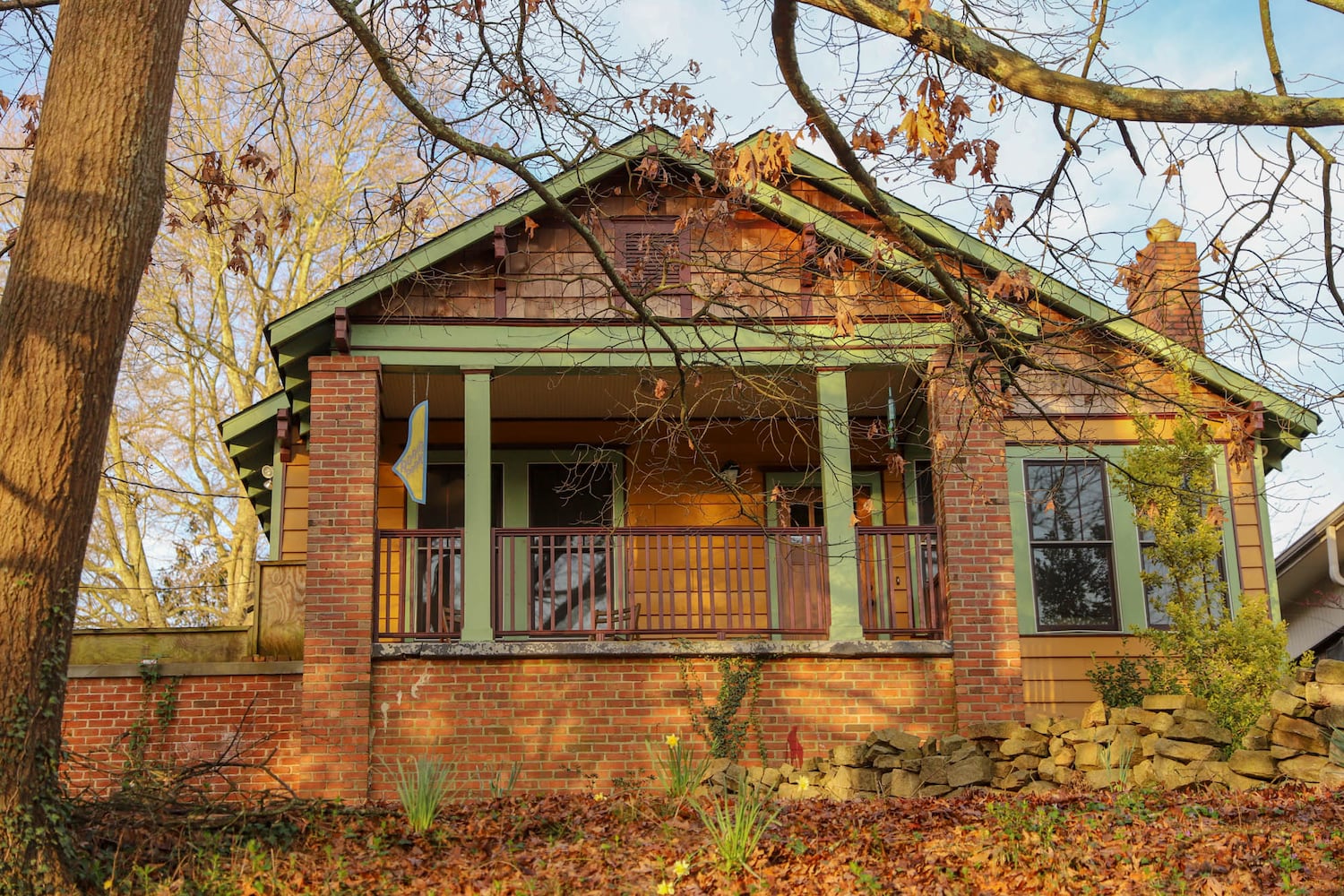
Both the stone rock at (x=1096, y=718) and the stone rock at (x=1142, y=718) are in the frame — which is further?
the stone rock at (x=1096, y=718)

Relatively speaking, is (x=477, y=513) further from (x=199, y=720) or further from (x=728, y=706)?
(x=199, y=720)

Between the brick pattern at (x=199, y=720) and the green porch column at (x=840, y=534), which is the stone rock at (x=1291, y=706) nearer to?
the green porch column at (x=840, y=534)

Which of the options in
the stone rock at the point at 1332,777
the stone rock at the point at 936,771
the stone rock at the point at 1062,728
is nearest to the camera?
the stone rock at the point at 1332,777

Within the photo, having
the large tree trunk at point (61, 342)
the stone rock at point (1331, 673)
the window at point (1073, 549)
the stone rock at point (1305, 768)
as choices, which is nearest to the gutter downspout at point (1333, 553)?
the window at point (1073, 549)

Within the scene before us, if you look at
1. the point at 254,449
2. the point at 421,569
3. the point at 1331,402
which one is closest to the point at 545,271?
→ the point at 421,569

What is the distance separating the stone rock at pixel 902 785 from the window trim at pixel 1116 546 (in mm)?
3402

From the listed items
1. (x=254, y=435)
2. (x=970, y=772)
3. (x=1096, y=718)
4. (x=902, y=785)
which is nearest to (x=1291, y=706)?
(x=1096, y=718)

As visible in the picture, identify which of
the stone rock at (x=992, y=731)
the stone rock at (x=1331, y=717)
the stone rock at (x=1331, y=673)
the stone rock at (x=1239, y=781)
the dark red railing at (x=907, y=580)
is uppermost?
the dark red railing at (x=907, y=580)

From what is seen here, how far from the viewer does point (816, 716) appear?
11.1m

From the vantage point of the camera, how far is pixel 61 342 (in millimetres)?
6125

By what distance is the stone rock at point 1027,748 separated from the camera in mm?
10148

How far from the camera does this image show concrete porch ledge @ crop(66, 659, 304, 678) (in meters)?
10.9

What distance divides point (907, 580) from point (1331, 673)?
140 inches

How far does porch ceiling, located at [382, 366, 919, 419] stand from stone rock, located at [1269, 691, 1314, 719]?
3.86 metres
